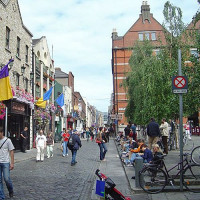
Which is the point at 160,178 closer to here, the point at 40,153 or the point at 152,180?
the point at 152,180

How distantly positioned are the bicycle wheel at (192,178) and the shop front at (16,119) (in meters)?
13.5

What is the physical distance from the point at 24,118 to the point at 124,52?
1196 inches

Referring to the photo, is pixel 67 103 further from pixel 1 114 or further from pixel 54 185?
pixel 54 185

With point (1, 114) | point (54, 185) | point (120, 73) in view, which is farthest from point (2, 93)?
point (120, 73)

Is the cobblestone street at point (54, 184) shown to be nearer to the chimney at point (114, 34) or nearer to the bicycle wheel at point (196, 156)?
the bicycle wheel at point (196, 156)

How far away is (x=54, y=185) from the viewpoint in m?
8.43

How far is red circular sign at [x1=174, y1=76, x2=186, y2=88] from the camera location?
7.05 m

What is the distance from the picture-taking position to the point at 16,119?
68.6 ft

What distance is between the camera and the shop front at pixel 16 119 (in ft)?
61.9

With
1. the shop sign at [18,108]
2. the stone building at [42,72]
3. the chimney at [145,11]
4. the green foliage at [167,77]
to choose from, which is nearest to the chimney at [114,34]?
the chimney at [145,11]

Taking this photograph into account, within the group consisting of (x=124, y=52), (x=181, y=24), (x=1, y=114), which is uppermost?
(x=124, y=52)

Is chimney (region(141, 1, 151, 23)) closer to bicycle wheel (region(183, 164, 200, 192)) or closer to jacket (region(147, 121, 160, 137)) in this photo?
jacket (region(147, 121, 160, 137))

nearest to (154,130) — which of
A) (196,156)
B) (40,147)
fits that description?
(196,156)

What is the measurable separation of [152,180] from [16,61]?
1611 cm
